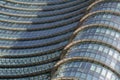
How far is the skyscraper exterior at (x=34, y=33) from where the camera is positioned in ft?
313

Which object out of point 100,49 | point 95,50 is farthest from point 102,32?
point 95,50

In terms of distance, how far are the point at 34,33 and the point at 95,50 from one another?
37.7m

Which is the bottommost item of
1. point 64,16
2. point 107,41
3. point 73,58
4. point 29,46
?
point 73,58

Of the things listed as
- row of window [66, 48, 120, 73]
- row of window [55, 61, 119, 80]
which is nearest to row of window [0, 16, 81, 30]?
row of window [66, 48, 120, 73]

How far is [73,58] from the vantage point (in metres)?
72.8

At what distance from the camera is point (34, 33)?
4279 inches

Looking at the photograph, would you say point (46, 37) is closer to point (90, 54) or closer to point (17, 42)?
point (17, 42)

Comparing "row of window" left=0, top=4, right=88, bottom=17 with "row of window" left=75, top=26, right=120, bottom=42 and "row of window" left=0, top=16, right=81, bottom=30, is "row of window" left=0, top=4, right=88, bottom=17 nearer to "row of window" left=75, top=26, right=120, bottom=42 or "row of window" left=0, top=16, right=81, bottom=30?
"row of window" left=0, top=16, right=81, bottom=30

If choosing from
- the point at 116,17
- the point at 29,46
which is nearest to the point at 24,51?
the point at 29,46

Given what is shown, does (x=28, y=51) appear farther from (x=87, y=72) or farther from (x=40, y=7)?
(x=87, y=72)

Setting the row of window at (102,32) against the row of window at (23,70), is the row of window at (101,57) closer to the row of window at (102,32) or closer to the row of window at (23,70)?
the row of window at (102,32)

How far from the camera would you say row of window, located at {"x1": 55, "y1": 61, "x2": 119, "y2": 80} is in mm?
69250

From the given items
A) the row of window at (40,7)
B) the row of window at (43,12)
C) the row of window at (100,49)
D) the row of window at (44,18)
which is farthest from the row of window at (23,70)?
the row of window at (40,7)

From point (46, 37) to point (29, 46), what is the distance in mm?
5827
